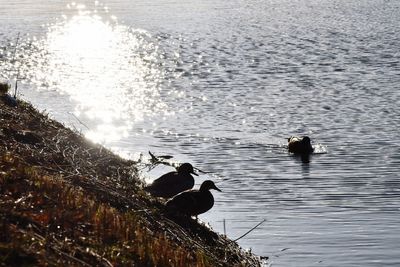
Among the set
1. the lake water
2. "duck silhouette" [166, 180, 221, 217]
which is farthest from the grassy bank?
the lake water

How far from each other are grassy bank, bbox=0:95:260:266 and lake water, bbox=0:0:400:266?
81.6 inches

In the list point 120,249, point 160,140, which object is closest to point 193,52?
point 160,140

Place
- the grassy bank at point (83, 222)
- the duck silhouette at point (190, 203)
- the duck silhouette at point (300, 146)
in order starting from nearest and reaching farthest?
the grassy bank at point (83, 222) < the duck silhouette at point (190, 203) < the duck silhouette at point (300, 146)

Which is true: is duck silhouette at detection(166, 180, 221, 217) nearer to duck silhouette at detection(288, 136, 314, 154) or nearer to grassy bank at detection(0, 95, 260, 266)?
grassy bank at detection(0, 95, 260, 266)

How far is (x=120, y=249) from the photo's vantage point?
9.09 m

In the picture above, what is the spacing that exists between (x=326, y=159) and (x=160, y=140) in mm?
6141

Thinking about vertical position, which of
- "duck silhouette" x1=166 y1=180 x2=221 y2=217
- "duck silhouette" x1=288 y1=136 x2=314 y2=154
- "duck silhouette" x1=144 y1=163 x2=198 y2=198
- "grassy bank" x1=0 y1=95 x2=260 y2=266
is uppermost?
"duck silhouette" x1=288 y1=136 x2=314 y2=154

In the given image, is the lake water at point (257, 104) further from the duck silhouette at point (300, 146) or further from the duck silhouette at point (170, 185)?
the duck silhouette at point (170, 185)

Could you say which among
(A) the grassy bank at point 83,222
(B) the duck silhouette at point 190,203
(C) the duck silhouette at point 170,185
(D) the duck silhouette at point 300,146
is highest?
(D) the duck silhouette at point 300,146

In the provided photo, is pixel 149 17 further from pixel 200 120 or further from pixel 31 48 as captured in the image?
pixel 200 120

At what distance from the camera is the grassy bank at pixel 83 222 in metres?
8.20

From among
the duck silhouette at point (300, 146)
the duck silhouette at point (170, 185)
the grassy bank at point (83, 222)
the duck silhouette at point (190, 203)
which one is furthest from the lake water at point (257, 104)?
the grassy bank at point (83, 222)

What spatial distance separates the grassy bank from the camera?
8.20 meters

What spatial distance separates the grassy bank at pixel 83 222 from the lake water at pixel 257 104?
207 cm
